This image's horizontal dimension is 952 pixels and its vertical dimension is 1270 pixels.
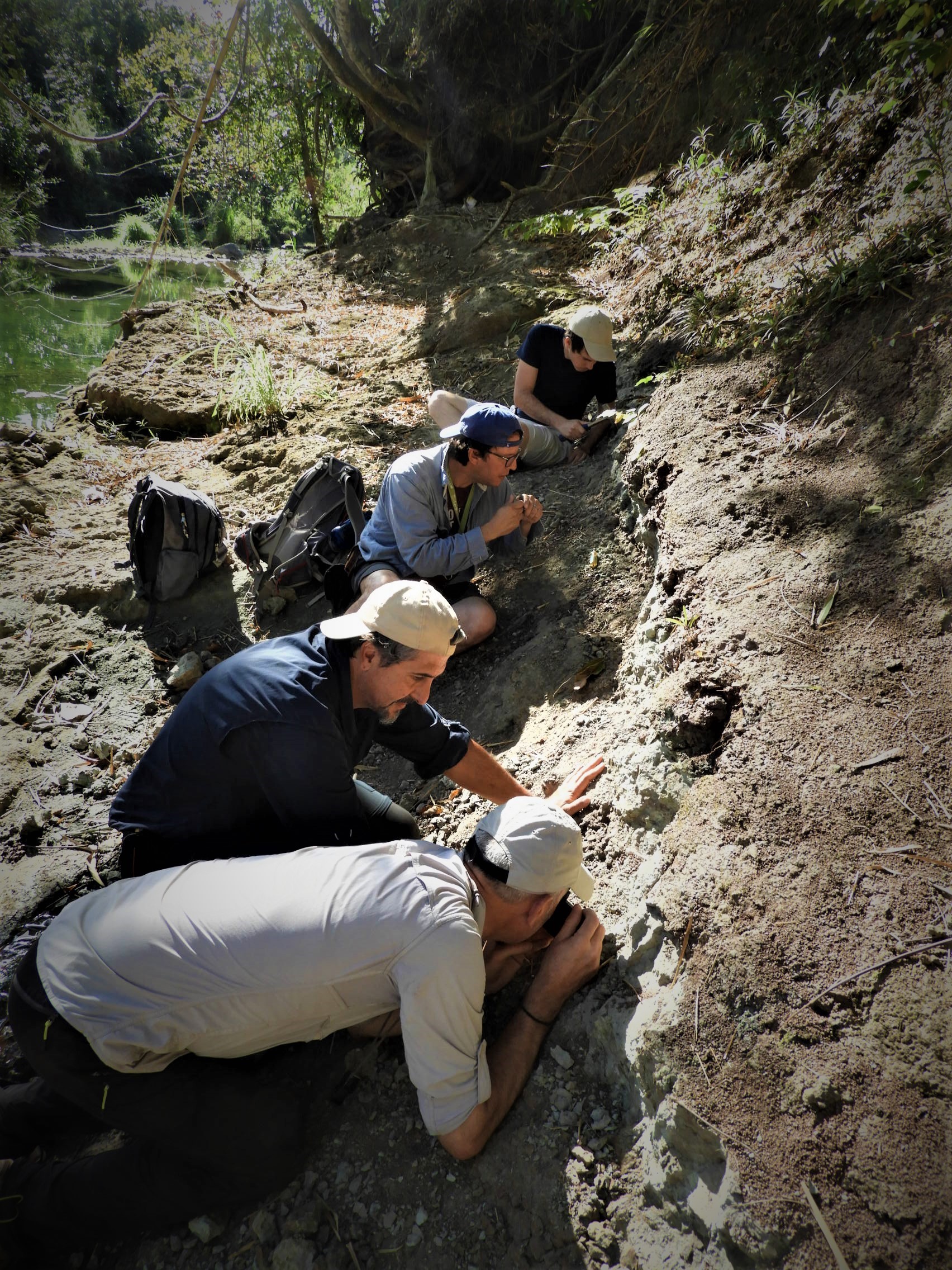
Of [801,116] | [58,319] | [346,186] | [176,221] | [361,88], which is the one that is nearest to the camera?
[801,116]

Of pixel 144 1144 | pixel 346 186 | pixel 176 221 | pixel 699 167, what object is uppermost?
pixel 176 221

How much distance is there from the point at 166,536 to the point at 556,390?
2535 mm

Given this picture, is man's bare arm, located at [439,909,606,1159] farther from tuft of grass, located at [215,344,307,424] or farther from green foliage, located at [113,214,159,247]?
green foliage, located at [113,214,159,247]

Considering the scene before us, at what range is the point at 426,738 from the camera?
94.7 inches

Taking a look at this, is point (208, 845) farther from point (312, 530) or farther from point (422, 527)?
point (312, 530)

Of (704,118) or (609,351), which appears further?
(704,118)

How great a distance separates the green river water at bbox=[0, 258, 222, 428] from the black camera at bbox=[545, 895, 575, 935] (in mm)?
7616

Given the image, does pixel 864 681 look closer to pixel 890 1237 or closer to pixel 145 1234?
pixel 890 1237

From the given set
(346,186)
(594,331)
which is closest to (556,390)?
(594,331)

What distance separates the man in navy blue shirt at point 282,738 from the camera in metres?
2.02

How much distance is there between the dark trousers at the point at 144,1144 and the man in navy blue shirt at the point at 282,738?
1.55 feet

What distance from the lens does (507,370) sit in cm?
577

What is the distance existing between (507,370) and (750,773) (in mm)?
4601

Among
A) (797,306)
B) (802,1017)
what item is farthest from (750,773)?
(797,306)
